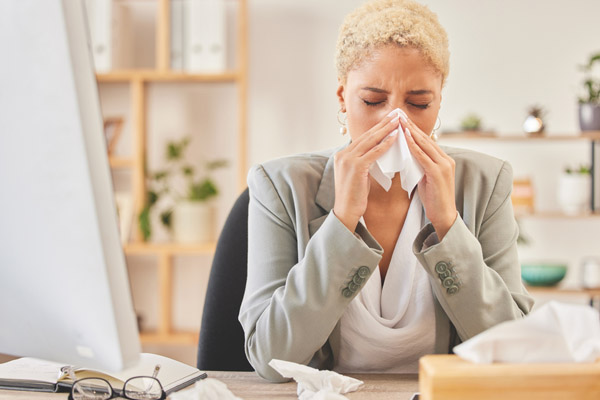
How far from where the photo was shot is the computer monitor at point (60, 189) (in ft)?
1.62

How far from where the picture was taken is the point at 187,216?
324cm

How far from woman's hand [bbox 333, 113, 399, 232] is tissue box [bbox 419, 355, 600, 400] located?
0.49 metres

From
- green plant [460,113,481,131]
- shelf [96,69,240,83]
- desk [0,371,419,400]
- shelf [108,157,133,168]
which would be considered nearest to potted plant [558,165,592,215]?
green plant [460,113,481,131]

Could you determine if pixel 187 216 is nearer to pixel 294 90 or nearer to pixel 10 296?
pixel 294 90

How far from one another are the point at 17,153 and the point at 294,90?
303cm

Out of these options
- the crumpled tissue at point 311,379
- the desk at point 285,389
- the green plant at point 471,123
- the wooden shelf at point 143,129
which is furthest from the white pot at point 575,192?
the crumpled tissue at point 311,379

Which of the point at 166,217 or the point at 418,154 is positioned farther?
the point at 166,217

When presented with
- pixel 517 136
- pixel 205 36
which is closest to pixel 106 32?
pixel 205 36

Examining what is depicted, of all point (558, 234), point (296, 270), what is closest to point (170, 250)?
point (558, 234)

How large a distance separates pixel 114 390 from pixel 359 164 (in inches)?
20.9

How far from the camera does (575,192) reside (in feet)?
10.5

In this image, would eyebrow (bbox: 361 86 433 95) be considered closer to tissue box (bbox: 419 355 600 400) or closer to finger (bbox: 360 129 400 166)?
finger (bbox: 360 129 400 166)

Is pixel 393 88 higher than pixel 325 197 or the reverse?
higher

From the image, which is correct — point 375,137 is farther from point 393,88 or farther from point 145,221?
point 145,221
